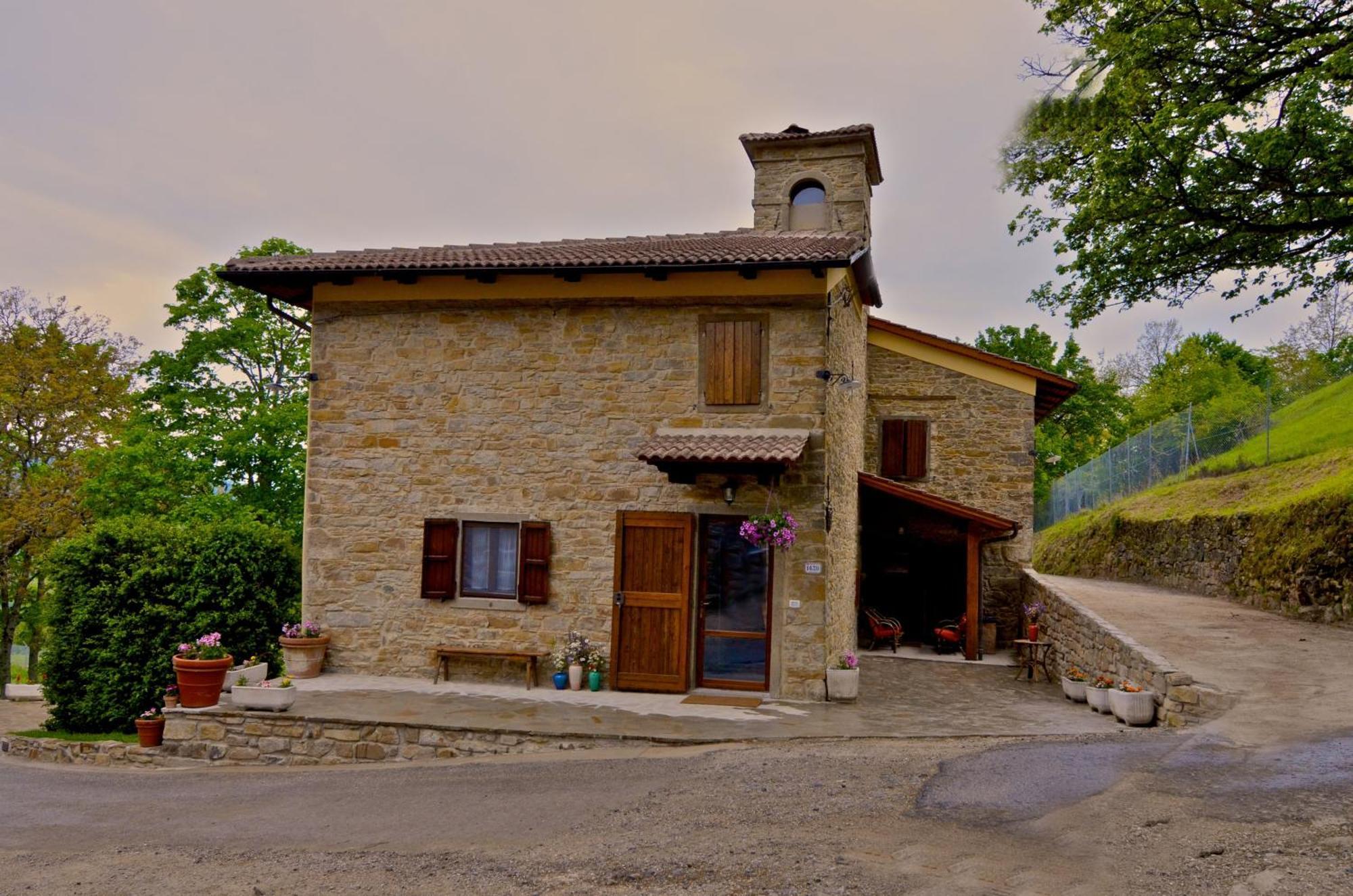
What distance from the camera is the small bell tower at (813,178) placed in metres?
13.1

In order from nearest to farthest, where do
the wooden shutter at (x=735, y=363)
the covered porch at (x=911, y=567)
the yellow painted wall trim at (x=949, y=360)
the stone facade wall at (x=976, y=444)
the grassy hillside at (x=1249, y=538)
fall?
1. the wooden shutter at (x=735, y=363)
2. the grassy hillside at (x=1249, y=538)
3. the covered porch at (x=911, y=567)
4. the stone facade wall at (x=976, y=444)
5. the yellow painted wall trim at (x=949, y=360)

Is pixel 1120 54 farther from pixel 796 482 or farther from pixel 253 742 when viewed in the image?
pixel 253 742

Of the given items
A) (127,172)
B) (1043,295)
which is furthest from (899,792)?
(127,172)

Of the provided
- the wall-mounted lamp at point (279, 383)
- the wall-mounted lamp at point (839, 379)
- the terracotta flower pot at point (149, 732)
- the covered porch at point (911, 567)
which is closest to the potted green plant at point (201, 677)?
the terracotta flower pot at point (149, 732)

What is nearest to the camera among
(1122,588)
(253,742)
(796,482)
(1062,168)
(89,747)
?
(253,742)

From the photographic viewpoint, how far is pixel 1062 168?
11.5 m

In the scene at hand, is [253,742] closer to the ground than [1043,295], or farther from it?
closer to the ground

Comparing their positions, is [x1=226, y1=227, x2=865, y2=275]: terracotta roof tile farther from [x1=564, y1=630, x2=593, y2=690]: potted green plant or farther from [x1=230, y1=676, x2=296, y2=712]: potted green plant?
[x1=230, y1=676, x2=296, y2=712]: potted green plant

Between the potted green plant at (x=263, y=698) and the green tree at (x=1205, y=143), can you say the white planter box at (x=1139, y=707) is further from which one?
the potted green plant at (x=263, y=698)

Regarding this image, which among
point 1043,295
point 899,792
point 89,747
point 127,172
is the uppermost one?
point 127,172

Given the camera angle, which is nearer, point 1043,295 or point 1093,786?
point 1093,786

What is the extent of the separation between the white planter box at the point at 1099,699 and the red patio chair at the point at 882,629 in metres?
4.63

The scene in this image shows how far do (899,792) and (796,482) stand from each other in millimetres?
3954

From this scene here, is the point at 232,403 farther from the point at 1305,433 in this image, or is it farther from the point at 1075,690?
the point at 1305,433
